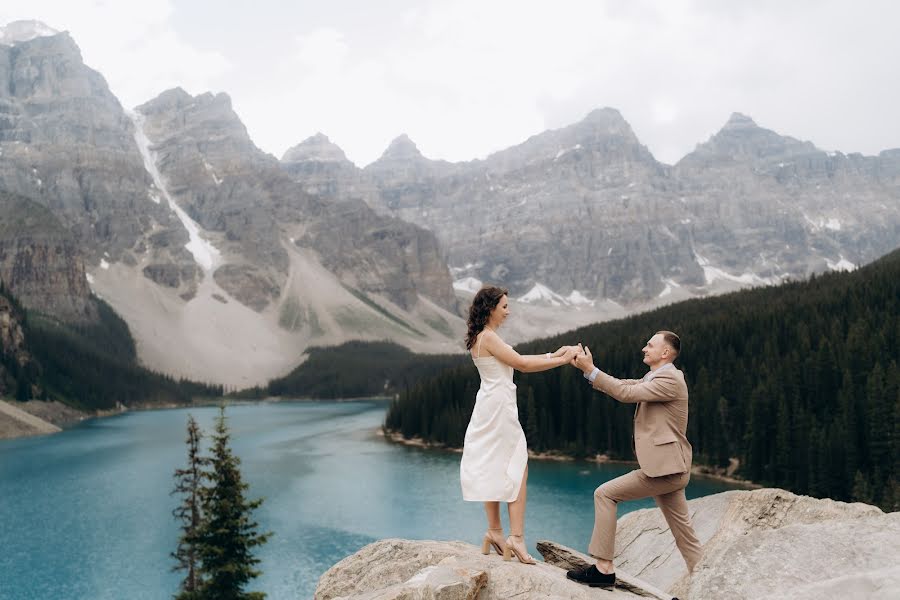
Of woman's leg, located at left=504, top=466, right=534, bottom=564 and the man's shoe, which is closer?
the man's shoe

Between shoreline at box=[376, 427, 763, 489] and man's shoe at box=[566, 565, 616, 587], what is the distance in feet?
161

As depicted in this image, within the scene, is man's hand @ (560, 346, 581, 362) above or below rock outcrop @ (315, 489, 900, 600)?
above

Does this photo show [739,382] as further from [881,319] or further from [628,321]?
[628,321]

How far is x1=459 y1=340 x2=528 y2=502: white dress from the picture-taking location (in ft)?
28.6

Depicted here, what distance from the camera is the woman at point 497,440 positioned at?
341 inches

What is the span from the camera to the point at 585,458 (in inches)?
3226

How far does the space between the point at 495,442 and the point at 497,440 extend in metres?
0.03

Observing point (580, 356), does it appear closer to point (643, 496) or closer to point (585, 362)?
point (585, 362)

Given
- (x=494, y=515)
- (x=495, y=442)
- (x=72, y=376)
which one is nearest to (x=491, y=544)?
(x=494, y=515)

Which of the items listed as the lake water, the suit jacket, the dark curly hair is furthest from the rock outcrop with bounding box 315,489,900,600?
the lake water

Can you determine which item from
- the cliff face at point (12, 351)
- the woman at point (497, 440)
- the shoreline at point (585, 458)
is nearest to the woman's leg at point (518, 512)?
the woman at point (497, 440)

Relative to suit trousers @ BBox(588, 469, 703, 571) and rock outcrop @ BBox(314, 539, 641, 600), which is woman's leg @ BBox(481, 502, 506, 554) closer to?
rock outcrop @ BBox(314, 539, 641, 600)

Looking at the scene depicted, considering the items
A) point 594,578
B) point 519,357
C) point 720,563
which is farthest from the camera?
point 519,357

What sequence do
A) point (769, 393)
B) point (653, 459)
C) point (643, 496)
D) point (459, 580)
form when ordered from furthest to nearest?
point (769, 393) < point (643, 496) < point (653, 459) < point (459, 580)
